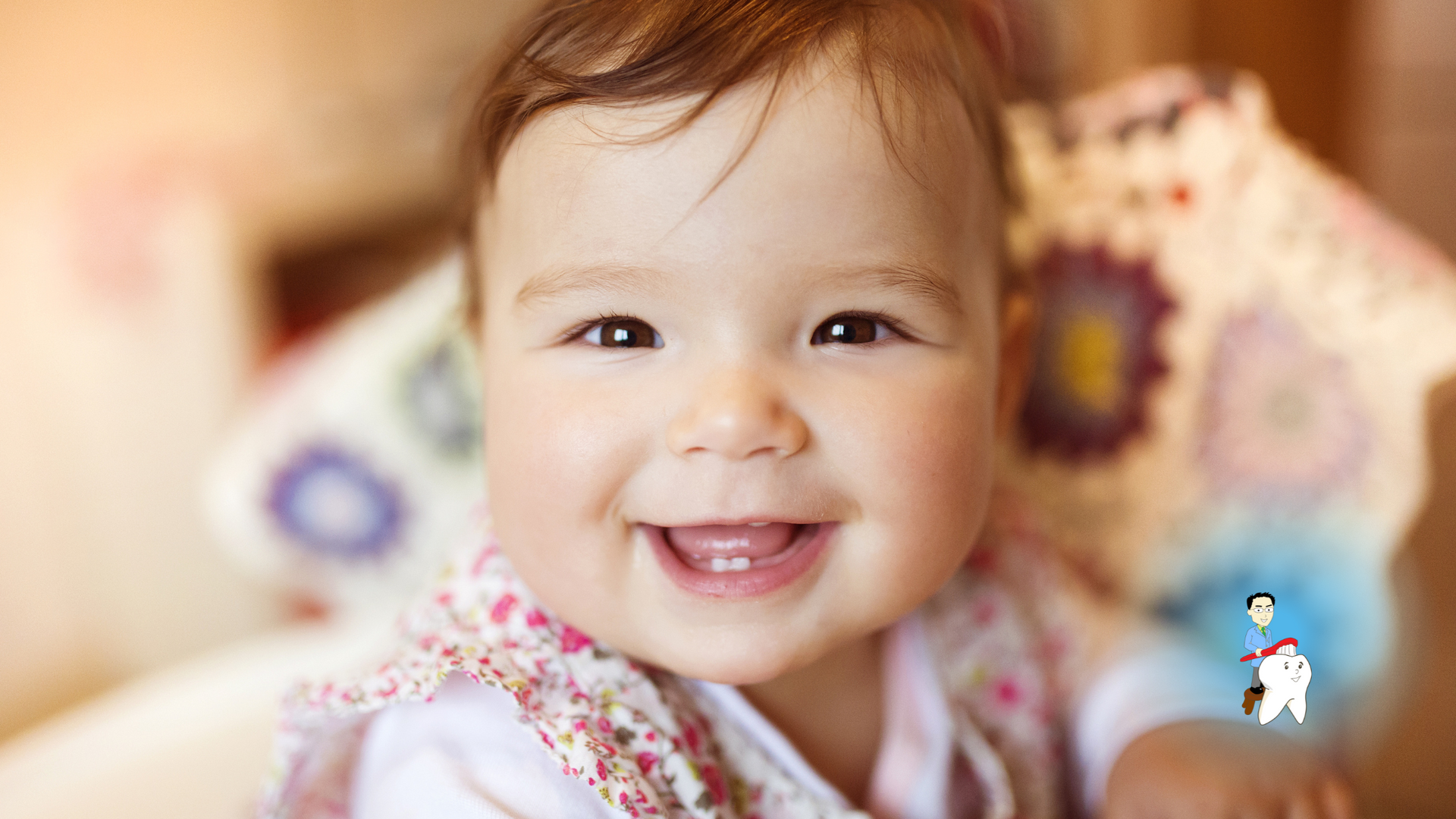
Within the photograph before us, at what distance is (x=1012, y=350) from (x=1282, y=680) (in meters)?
0.32

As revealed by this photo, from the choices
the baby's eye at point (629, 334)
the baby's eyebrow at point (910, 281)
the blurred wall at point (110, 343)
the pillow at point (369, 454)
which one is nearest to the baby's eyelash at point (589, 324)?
the baby's eye at point (629, 334)

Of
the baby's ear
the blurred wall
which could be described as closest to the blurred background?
the blurred wall

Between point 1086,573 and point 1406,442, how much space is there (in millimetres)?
262

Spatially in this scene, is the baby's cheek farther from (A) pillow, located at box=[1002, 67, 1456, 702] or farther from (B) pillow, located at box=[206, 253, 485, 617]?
(B) pillow, located at box=[206, 253, 485, 617]

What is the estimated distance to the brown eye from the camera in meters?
0.57

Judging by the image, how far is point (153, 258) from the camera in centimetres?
147

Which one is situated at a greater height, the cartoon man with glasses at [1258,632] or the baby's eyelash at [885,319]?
the baby's eyelash at [885,319]

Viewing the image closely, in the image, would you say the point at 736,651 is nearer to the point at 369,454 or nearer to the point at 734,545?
the point at 734,545

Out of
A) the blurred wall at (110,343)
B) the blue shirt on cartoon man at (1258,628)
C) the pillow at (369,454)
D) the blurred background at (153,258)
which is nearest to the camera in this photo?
the blue shirt on cartoon man at (1258,628)

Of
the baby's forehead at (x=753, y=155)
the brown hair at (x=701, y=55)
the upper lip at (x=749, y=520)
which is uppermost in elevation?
the brown hair at (x=701, y=55)

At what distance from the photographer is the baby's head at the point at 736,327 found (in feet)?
1.76

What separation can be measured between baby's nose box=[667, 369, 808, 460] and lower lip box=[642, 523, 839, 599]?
6cm

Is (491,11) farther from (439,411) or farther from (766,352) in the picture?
(766,352)

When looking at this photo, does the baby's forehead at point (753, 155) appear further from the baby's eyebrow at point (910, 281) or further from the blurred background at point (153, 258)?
the blurred background at point (153, 258)
